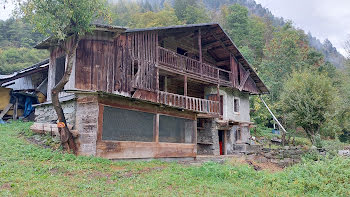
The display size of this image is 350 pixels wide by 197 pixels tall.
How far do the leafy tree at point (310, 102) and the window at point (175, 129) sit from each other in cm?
1078

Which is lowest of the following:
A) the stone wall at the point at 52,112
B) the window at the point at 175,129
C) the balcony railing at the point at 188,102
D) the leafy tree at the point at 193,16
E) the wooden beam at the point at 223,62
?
the window at the point at 175,129

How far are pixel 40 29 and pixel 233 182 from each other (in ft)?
26.4

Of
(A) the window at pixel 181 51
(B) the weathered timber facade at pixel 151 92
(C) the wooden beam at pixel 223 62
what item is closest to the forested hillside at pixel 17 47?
(B) the weathered timber facade at pixel 151 92

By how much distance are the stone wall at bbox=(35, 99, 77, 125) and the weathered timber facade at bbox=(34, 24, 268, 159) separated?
0.11m

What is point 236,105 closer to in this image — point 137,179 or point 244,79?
point 244,79

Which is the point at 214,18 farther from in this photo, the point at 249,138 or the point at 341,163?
the point at 341,163

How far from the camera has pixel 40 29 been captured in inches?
356

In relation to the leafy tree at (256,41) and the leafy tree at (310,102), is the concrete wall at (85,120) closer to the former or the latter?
the leafy tree at (310,102)

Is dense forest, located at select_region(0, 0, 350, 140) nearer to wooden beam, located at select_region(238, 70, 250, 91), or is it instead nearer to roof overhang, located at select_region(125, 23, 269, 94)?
roof overhang, located at select_region(125, 23, 269, 94)

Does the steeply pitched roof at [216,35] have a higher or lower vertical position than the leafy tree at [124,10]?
lower

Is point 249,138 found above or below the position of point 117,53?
below

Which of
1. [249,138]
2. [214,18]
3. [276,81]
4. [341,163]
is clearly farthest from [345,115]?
[214,18]

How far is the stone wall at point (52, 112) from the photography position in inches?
407

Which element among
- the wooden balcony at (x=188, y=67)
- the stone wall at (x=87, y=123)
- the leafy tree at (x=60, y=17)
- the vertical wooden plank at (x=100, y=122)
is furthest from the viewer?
the wooden balcony at (x=188, y=67)
